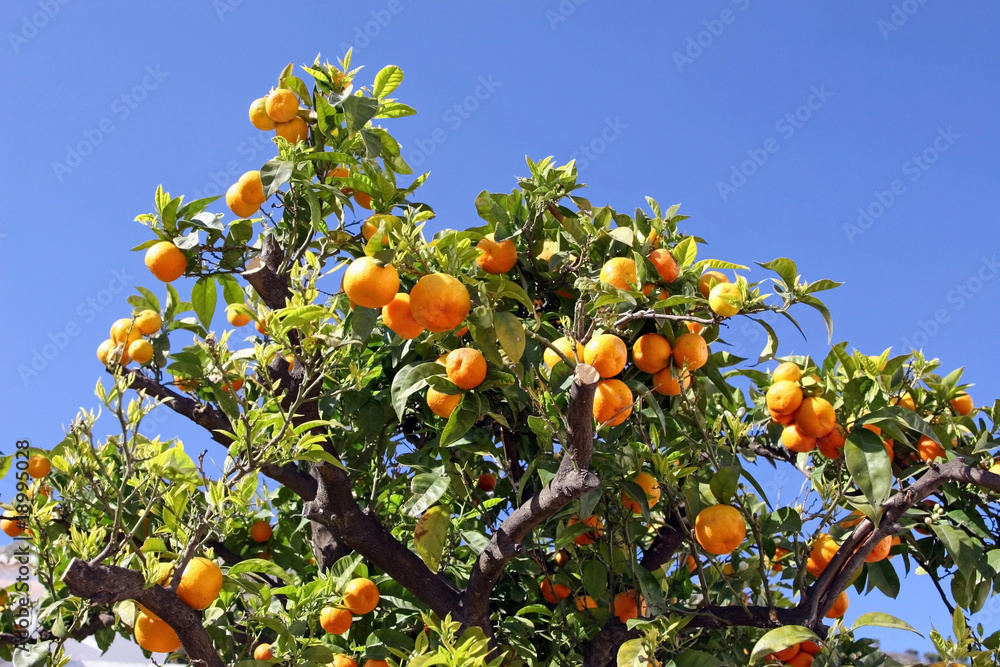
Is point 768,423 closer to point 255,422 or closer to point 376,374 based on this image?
point 376,374

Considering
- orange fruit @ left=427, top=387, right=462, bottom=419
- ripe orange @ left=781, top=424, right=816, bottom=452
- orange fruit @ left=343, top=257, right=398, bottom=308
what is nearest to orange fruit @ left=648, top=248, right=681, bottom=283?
ripe orange @ left=781, top=424, right=816, bottom=452

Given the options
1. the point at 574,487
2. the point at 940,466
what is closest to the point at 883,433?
the point at 940,466

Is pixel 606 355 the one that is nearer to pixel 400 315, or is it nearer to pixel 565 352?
pixel 565 352

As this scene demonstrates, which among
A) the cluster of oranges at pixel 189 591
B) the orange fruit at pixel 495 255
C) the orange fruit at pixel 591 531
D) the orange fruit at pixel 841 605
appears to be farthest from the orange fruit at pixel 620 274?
the orange fruit at pixel 841 605

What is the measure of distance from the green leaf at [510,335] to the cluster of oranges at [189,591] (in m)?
0.73

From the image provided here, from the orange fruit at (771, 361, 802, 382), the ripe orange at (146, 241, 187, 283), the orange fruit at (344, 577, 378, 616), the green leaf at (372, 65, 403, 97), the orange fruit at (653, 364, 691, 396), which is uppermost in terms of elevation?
the green leaf at (372, 65, 403, 97)

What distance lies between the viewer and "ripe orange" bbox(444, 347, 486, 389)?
1.59 m

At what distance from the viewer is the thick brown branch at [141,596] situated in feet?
4.14

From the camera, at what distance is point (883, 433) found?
6.35 feet

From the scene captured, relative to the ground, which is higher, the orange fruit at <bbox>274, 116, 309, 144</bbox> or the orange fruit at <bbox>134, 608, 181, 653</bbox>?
the orange fruit at <bbox>274, 116, 309, 144</bbox>

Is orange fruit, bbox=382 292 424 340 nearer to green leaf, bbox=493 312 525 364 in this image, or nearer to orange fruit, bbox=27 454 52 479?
green leaf, bbox=493 312 525 364

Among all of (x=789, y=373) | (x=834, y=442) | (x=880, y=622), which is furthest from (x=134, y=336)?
(x=880, y=622)

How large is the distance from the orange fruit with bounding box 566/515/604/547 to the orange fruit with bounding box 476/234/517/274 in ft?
2.28

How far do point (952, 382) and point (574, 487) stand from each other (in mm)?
1286
